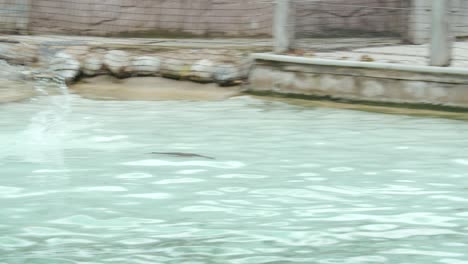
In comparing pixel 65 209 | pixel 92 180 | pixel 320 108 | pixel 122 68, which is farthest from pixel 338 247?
pixel 122 68

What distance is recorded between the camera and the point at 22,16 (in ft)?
32.2

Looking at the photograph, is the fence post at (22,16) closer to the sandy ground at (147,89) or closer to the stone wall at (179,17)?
the stone wall at (179,17)

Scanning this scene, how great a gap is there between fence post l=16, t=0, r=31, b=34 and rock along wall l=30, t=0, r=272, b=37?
0.77 ft

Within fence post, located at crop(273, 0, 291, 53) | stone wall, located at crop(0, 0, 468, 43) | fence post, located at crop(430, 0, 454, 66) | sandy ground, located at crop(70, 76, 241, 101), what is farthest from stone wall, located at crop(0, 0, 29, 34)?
fence post, located at crop(430, 0, 454, 66)

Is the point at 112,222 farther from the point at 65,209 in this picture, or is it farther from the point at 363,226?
the point at 363,226

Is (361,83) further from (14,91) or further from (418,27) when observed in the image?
(14,91)

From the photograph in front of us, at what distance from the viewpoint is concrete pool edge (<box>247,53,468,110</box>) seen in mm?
7250

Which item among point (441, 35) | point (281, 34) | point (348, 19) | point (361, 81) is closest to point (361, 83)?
point (361, 81)

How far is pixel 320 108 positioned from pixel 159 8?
316 centimetres

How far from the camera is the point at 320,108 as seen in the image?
7492 mm

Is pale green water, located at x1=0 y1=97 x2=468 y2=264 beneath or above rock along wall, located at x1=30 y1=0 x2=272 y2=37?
beneath

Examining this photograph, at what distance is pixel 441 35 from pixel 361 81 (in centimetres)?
75

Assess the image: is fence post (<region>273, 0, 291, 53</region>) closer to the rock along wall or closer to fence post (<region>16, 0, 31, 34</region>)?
the rock along wall

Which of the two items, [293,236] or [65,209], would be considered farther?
[65,209]
